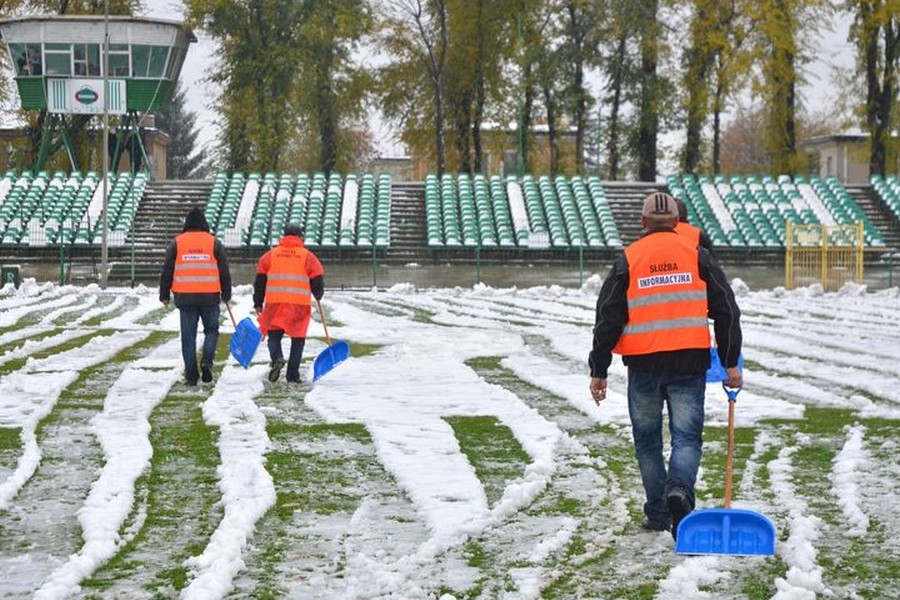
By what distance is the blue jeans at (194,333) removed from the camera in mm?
14586

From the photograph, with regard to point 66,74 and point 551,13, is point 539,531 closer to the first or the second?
point 66,74

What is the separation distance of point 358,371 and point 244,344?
1.31 metres

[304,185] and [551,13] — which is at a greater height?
[551,13]

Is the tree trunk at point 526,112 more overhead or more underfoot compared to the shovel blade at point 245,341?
more overhead

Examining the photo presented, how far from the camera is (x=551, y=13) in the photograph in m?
56.0

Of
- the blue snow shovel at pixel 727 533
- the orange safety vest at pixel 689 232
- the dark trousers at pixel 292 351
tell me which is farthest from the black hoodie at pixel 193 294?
the blue snow shovel at pixel 727 533

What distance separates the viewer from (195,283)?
1455cm

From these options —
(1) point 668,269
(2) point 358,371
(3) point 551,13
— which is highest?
(3) point 551,13

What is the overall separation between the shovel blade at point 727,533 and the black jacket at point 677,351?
2.56 feet

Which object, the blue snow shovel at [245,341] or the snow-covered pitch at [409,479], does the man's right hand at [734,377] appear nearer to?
the snow-covered pitch at [409,479]

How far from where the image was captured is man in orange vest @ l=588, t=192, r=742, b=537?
304 inches

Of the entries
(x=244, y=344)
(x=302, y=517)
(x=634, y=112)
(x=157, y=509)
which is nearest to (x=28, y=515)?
(x=157, y=509)

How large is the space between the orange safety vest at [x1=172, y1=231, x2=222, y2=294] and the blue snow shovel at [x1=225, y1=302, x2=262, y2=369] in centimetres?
91

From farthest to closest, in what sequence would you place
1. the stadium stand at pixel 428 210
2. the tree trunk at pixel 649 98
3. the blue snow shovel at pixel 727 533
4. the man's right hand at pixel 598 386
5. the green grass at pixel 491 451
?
the tree trunk at pixel 649 98 < the stadium stand at pixel 428 210 < the green grass at pixel 491 451 < the man's right hand at pixel 598 386 < the blue snow shovel at pixel 727 533
